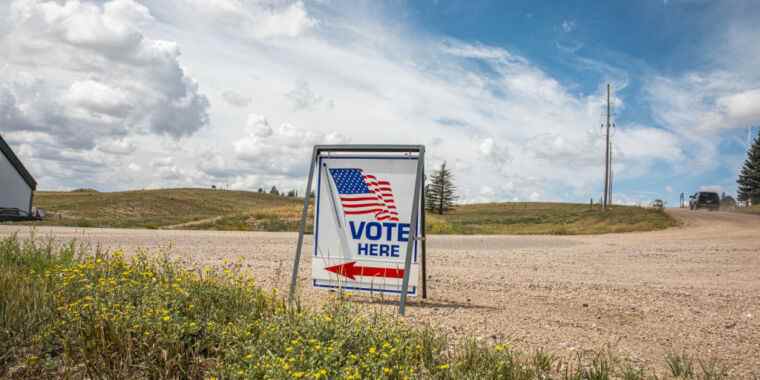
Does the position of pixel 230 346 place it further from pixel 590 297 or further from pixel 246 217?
pixel 246 217

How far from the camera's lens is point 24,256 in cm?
764

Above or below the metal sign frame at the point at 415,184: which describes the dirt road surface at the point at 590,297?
below

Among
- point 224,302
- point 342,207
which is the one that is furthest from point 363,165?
point 224,302

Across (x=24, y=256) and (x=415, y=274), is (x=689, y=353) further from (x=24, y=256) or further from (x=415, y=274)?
(x=24, y=256)

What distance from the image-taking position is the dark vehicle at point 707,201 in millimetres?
46344

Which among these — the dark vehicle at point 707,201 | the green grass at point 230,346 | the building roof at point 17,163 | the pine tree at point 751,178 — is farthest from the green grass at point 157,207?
the pine tree at point 751,178

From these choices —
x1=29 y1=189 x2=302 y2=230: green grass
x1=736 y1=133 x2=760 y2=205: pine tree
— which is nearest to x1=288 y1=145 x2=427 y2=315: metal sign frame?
x1=29 y1=189 x2=302 y2=230: green grass

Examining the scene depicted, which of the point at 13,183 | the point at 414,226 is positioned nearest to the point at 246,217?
the point at 13,183

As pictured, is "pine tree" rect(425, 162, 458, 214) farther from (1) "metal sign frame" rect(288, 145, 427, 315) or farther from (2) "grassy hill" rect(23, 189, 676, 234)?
(1) "metal sign frame" rect(288, 145, 427, 315)

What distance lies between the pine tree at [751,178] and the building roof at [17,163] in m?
73.4

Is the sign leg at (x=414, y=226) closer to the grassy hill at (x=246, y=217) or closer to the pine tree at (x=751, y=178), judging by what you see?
the grassy hill at (x=246, y=217)

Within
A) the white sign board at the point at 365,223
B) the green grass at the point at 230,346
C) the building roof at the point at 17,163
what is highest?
the building roof at the point at 17,163

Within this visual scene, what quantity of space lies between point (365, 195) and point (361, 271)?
910 millimetres

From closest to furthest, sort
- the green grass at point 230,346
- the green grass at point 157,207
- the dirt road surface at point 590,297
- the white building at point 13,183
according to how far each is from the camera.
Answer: the green grass at point 230,346
the dirt road surface at point 590,297
the white building at point 13,183
the green grass at point 157,207
